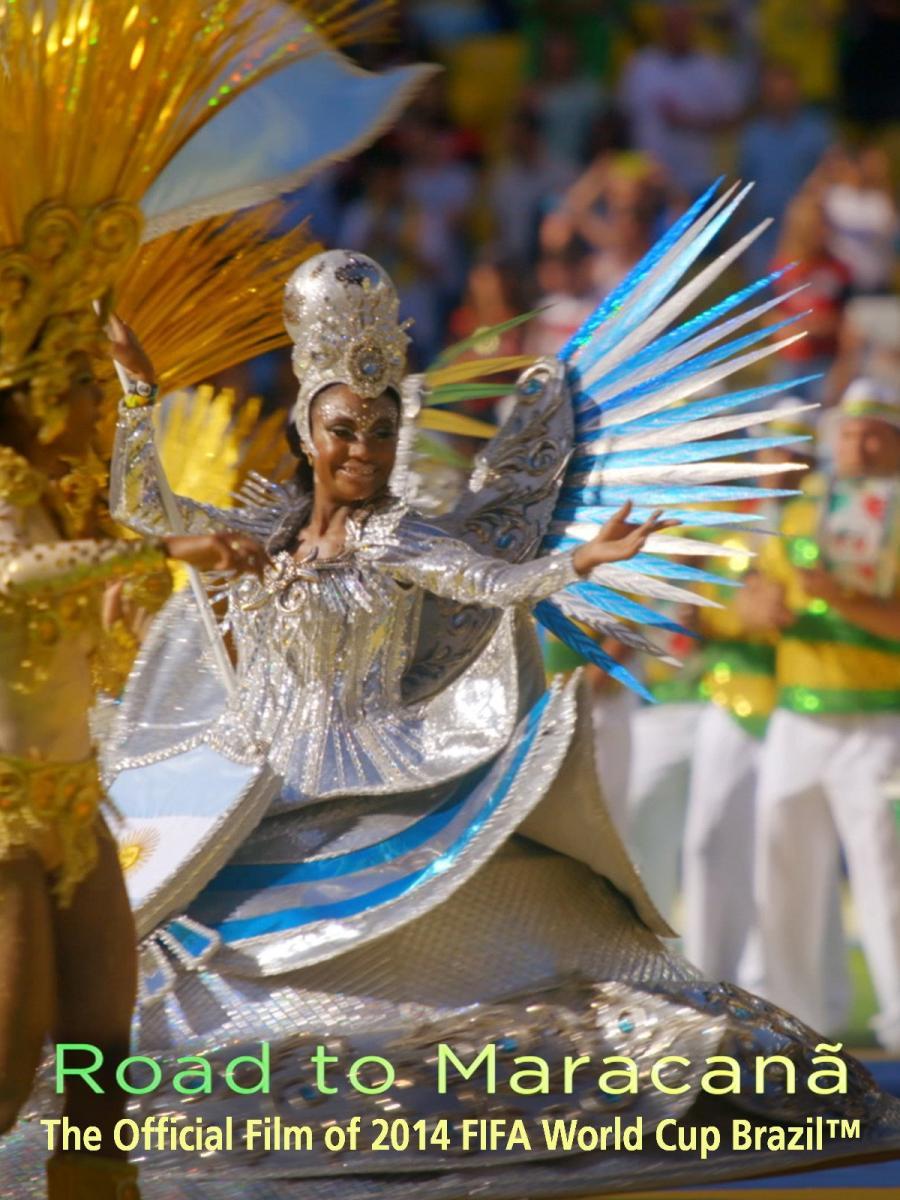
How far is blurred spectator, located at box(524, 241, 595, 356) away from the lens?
9297mm

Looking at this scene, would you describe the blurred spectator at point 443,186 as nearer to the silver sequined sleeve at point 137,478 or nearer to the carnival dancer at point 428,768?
the carnival dancer at point 428,768

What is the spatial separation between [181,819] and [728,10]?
7.61 metres

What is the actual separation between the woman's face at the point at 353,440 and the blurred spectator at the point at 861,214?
5.92m

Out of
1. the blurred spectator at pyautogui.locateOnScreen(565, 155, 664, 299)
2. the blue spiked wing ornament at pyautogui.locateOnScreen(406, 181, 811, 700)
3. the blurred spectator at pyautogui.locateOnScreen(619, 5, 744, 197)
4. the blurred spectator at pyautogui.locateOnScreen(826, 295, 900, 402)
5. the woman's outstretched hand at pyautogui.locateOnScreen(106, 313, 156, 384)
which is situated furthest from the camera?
the blurred spectator at pyautogui.locateOnScreen(619, 5, 744, 197)

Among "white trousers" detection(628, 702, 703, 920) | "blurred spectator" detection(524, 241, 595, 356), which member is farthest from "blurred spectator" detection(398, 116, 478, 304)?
"white trousers" detection(628, 702, 703, 920)

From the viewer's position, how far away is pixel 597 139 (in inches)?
441

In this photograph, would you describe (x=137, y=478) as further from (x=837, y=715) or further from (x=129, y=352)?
(x=837, y=715)

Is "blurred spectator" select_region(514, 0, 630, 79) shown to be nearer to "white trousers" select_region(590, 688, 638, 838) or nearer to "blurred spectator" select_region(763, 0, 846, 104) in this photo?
"blurred spectator" select_region(763, 0, 846, 104)

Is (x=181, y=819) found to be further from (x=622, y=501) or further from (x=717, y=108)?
(x=717, y=108)

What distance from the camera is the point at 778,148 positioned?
11.2 m

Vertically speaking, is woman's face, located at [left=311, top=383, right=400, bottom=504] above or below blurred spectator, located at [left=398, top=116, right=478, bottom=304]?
below

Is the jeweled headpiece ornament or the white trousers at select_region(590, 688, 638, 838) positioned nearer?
the jeweled headpiece ornament

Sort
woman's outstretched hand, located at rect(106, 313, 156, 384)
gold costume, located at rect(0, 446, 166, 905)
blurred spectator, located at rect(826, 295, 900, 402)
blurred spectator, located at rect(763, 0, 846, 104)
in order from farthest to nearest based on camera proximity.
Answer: blurred spectator, located at rect(763, 0, 846, 104), blurred spectator, located at rect(826, 295, 900, 402), woman's outstretched hand, located at rect(106, 313, 156, 384), gold costume, located at rect(0, 446, 166, 905)

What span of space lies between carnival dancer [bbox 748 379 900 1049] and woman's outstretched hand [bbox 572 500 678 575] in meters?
2.72
